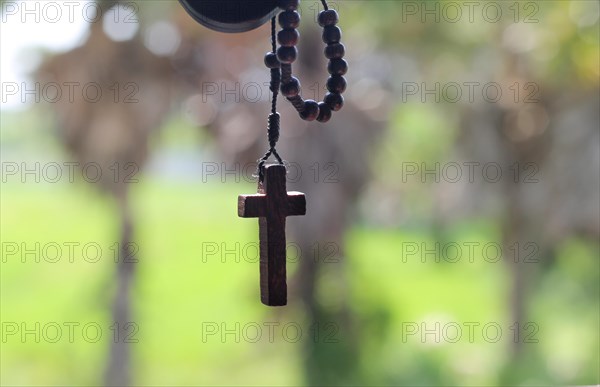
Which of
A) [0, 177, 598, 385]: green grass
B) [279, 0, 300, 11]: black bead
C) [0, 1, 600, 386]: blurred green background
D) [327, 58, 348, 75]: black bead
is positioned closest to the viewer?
[279, 0, 300, 11]: black bead

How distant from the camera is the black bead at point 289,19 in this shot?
892 millimetres

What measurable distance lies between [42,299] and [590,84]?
35.0 ft

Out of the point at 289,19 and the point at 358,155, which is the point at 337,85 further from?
the point at 358,155

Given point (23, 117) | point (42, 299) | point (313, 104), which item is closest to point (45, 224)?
point (42, 299)

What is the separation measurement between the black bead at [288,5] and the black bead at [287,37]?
0.03 metres

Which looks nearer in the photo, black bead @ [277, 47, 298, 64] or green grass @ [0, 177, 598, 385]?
black bead @ [277, 47, 298, 64]

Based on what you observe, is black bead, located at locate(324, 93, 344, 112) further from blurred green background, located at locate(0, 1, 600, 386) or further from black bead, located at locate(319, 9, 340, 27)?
blurred green background, located at locate(0, 1, 600, 386)

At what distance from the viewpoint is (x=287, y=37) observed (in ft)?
2.93

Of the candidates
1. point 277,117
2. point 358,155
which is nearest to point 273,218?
point 277,117

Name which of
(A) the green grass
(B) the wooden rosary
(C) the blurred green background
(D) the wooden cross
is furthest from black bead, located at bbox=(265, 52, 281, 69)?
(A) the green grass

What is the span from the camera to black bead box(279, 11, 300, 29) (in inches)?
35.1

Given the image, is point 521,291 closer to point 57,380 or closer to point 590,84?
point 590,84

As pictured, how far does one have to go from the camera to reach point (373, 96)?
5.55 metres

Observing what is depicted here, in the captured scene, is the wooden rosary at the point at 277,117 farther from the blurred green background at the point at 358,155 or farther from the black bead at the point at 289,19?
the blurred green background at the point at 358,155
